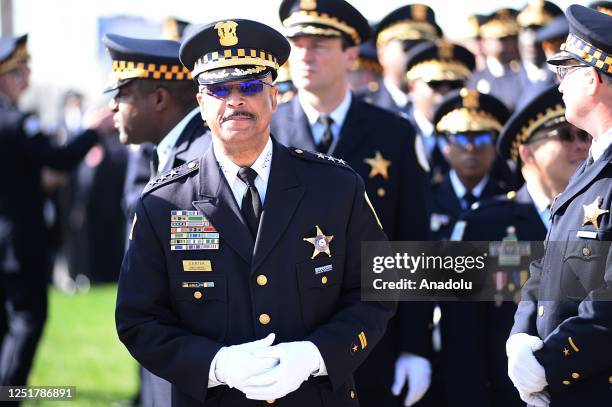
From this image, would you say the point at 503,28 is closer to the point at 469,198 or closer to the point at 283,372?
the point at 469,198

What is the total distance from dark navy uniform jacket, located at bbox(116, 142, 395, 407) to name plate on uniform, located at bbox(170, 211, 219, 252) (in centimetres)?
2

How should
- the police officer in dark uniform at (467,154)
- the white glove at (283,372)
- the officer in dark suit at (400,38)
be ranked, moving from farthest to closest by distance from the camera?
the officer in dark suit at (400,38)
the police officer in dark uniform at (467,154)
the white glove at (283,372)

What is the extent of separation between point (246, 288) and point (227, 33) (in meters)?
0.96

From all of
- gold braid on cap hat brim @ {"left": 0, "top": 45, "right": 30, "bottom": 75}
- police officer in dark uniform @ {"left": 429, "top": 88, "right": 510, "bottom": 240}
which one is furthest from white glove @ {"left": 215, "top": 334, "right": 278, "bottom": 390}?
gold braid on cap hat brim @ {"left": 0, "top": 45, "right": 30, "bottom": 75}

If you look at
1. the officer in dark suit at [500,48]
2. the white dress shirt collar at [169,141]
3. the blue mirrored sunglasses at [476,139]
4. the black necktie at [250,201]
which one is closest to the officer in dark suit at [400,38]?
the officer in dark suit at [500,48]

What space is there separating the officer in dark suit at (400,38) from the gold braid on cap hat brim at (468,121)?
2.25m

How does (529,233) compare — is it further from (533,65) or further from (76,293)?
(76,293)

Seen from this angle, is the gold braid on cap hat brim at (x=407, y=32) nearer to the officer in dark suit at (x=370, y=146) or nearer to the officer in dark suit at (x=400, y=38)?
the officer in dark suit at (x=400, y=38)

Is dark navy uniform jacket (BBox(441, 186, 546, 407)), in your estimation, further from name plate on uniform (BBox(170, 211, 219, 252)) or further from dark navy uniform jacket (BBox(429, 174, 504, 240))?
name plate on uniform (BBox(170, 211, 219, 252))

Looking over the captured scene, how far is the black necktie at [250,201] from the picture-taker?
370cm

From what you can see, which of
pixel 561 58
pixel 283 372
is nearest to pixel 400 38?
pixel 561 58

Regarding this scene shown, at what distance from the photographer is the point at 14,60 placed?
7.58 meters

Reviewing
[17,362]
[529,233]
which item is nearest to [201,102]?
[529,233]

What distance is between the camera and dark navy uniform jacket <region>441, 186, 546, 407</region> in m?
4.94
